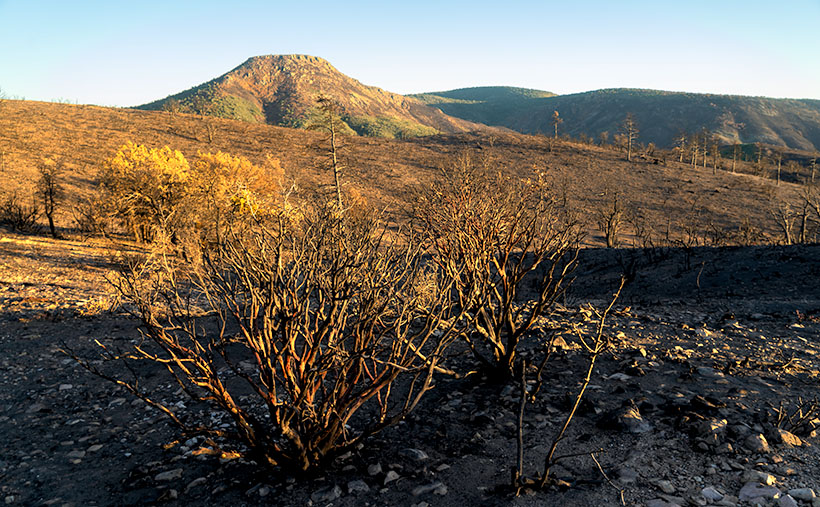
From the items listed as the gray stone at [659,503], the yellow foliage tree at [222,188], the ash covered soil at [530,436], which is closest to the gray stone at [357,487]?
the ash covered soil at [530,436]

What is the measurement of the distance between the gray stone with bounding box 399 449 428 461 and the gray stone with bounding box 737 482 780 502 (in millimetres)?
2676

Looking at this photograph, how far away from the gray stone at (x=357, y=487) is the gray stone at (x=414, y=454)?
0.62m

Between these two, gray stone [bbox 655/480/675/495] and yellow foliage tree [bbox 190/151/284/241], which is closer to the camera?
gray stone [bbox 655/480/675/495]

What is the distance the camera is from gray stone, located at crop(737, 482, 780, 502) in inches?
126

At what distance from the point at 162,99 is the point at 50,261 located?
187574mm

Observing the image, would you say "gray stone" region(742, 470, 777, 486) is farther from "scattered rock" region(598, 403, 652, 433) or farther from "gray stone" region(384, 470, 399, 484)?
"gray stone" region(384, 470, 399, 484)

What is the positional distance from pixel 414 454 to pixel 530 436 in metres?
1.29

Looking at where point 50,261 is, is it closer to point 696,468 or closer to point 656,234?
point 696,468

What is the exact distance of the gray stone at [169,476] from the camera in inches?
171

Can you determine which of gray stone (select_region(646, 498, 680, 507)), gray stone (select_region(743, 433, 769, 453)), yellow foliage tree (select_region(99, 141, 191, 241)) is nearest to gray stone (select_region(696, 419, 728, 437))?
gray stone (select_region(743, 433, 769, 453))

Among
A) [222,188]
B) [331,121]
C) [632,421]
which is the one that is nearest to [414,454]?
[632,421]

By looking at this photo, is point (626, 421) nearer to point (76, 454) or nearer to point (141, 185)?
point (76, 454)

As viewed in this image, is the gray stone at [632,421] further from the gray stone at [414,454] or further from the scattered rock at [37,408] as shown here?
the scattered rock at [37,408]

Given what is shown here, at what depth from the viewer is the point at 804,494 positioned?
3164mm
